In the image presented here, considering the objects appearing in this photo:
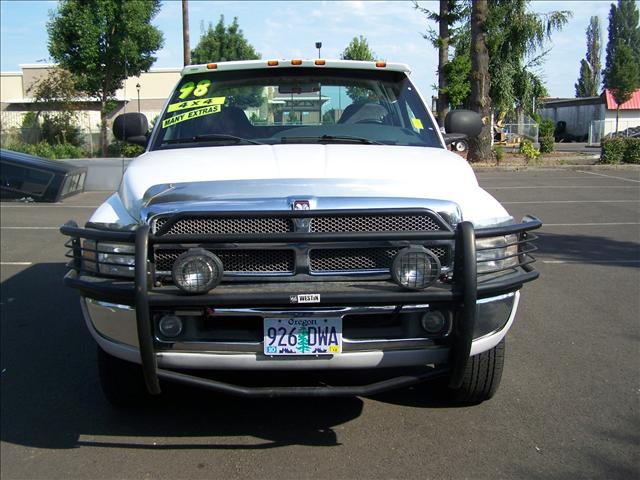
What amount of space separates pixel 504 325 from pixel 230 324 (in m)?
1.40

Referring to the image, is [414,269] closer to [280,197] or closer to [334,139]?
[280,197]

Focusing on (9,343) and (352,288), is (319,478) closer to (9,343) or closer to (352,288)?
(352,288)

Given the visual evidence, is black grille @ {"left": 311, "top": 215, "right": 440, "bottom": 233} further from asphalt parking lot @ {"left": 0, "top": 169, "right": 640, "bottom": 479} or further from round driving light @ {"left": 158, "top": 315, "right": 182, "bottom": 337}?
asphalt parking lot @ {"left": 0, "top": 169, "right": 640, "bottom": 479}

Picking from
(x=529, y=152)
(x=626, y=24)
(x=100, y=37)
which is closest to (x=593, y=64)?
(x=626, y=24)

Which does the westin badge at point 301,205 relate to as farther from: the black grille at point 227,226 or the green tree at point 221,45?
the green tree at point 221,45

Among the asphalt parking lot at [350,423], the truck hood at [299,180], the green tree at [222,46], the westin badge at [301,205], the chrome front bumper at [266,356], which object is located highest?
the green tree at [222,46]

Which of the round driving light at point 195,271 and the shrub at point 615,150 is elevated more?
the shrub at point 615,150

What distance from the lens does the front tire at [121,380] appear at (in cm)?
372

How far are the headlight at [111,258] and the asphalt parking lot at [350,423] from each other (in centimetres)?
102

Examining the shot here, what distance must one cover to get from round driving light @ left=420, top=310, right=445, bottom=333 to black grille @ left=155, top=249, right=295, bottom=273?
2.24 ft

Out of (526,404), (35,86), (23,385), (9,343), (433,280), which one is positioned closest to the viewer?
(433,280)

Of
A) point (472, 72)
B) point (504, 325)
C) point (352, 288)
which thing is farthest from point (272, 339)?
point (472, 72)

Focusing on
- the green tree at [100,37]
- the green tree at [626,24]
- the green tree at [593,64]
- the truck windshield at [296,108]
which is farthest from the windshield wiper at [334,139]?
the green tree at [593,64]

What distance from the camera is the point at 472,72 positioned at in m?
21.6
